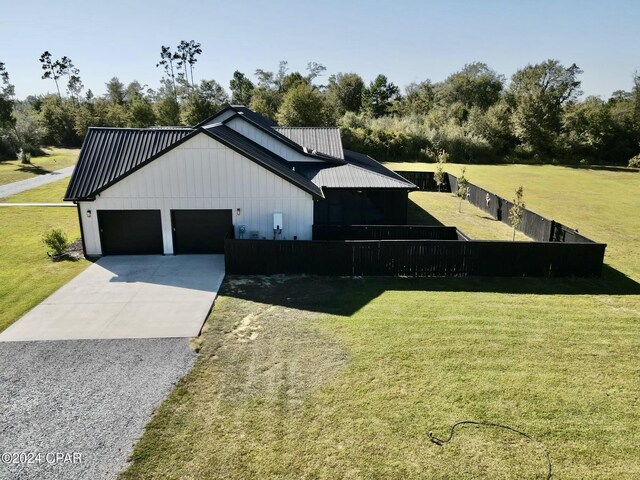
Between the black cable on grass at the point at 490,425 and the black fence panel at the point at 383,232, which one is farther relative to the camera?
the black fence panel at the point at 383,232

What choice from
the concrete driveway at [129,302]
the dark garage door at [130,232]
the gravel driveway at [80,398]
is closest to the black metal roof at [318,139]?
the dark garage door at [130,232]

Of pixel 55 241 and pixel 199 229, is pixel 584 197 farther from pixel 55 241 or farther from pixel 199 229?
pixel 55 241

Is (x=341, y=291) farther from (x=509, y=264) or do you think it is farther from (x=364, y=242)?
(x=509, y=264)

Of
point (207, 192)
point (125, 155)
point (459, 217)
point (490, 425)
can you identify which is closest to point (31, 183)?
point (125, 155)

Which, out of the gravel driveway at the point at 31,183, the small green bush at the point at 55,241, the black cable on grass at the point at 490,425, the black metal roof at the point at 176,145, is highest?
the black metal roof at the point at 176,145

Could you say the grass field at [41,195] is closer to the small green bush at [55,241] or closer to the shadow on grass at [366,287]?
the small green bush at [55,241]
